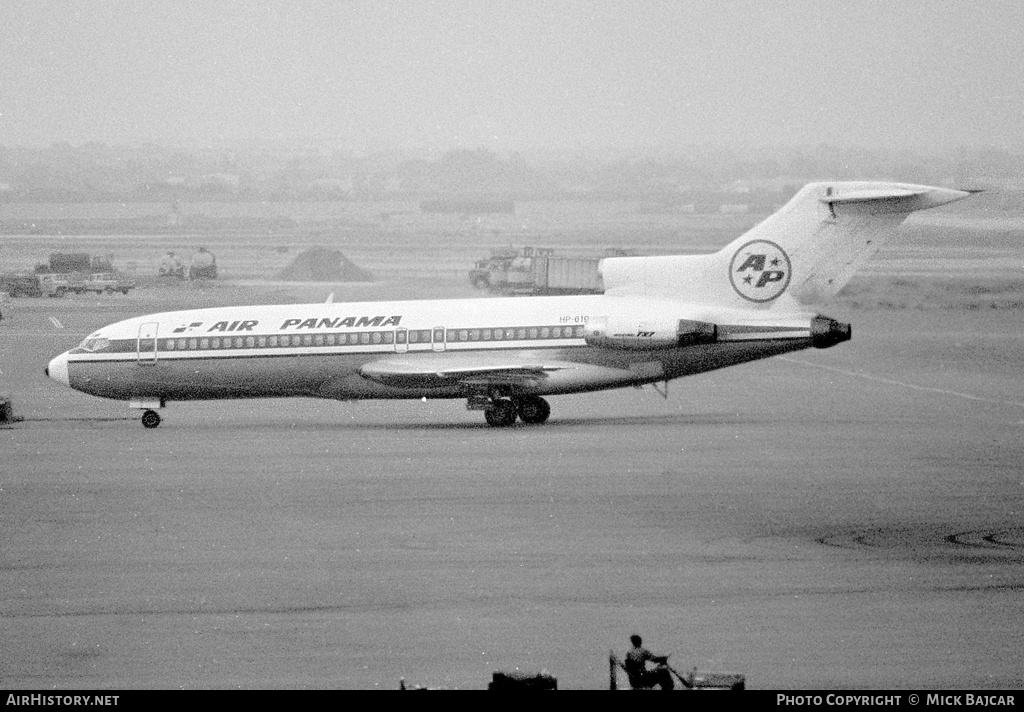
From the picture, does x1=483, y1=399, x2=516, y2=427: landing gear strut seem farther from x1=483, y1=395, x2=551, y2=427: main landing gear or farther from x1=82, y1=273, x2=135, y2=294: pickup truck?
x1=82, y1=273, x2=135, y2=294: pickup truck

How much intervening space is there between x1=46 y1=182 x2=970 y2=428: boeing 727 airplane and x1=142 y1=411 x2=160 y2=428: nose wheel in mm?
80

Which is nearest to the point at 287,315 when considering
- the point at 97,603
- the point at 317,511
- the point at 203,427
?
the point at 203,427

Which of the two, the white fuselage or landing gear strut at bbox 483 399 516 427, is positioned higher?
the white fuselage

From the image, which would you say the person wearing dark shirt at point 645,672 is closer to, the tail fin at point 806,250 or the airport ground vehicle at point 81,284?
the tail fin at point 806,250

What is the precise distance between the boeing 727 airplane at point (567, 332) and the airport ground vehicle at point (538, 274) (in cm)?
3319

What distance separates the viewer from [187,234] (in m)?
165

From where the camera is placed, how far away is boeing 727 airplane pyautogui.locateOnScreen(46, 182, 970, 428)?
35312mm

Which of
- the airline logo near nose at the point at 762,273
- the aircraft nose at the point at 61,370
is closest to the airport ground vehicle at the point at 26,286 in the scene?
the aircraft nose at the point at 61,370

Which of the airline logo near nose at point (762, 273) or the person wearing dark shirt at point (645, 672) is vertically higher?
the airline logo near nose at point (762, 273)

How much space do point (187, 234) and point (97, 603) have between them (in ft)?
490

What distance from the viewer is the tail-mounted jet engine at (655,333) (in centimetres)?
3516

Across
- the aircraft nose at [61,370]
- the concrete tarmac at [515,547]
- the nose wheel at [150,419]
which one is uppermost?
the aircraft nose at [61,370]

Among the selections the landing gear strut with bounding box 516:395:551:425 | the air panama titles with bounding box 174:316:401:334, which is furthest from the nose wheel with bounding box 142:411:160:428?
the landing gear strut with bounding box 516:395:551:425

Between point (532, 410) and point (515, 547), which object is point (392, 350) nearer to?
point (532, 410)
